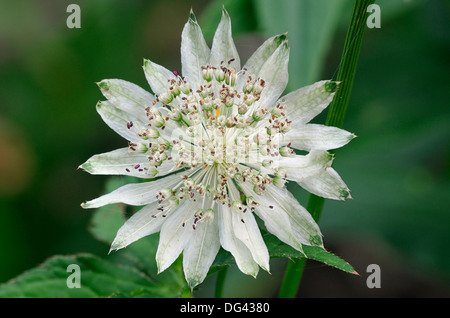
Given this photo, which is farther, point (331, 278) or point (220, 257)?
point (331, 278)

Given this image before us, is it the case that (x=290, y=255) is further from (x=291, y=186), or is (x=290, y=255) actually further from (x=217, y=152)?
(x=291, y=186)

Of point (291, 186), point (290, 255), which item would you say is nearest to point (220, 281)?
point (290, 255)

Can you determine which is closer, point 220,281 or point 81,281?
point 220,281

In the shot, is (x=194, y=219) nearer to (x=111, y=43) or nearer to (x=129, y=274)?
(x=129, y=274)

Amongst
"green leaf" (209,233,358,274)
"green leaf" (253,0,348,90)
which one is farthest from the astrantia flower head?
"green leaf" (253,0,348,90)

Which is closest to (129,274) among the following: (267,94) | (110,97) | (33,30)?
(110,97)
